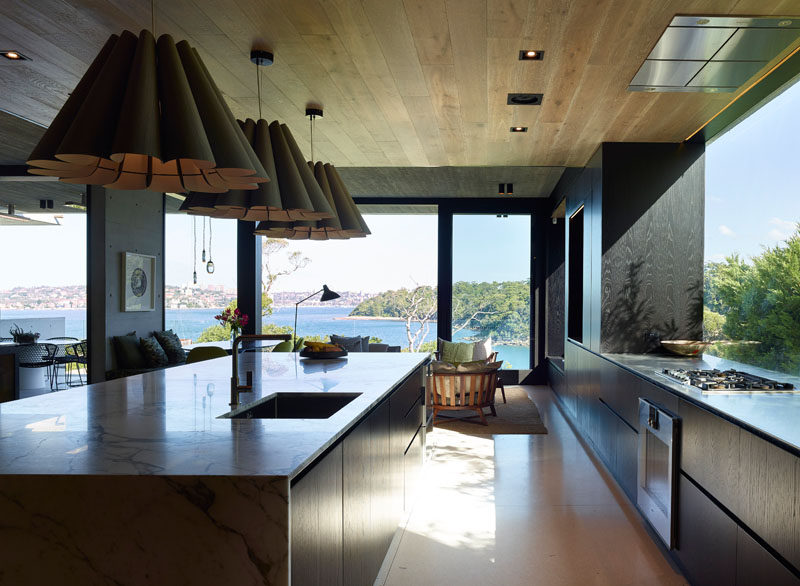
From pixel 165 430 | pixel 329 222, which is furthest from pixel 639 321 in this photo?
pixel 165 430

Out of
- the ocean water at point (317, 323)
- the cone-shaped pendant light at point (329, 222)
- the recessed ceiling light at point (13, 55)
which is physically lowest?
the ocean water at point (317, 323)

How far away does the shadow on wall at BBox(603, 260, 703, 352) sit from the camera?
16.0 ft

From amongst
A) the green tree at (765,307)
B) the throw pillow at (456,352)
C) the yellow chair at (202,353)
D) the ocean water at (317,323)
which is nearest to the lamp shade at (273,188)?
the green tree at (765,307)

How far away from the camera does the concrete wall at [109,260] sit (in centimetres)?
742

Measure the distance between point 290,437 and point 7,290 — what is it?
1137 centimetres

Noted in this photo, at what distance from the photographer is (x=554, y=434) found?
244 inches

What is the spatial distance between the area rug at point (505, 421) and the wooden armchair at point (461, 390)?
0.55 feet

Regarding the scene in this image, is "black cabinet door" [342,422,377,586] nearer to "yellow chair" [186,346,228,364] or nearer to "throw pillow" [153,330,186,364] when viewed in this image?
"yellow chair" [186,346,228,364]

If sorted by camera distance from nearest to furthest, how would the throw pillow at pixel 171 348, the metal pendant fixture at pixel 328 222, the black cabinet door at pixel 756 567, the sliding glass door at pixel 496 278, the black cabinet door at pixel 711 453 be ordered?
the black cabinet door at pixel 756 567 < the black cabinet door at pixel 711 453 < the metal pendant fixture at pixel 328 222 < the throw pillow at pixel 171 348 < the sliding glass door at pixel 496 278

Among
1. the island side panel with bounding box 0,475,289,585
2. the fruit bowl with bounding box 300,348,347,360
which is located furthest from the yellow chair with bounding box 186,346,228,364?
the island side panel with bounding box 0,475,289,585

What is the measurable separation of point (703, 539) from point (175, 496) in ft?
7.38

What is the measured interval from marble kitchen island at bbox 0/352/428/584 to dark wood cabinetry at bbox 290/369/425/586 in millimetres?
Answer: 10

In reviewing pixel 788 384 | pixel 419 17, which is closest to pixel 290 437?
pixel 419 17

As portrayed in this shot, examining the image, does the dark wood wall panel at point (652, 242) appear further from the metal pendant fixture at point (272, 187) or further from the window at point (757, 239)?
the metal pendant fixture at point (272, 187)
